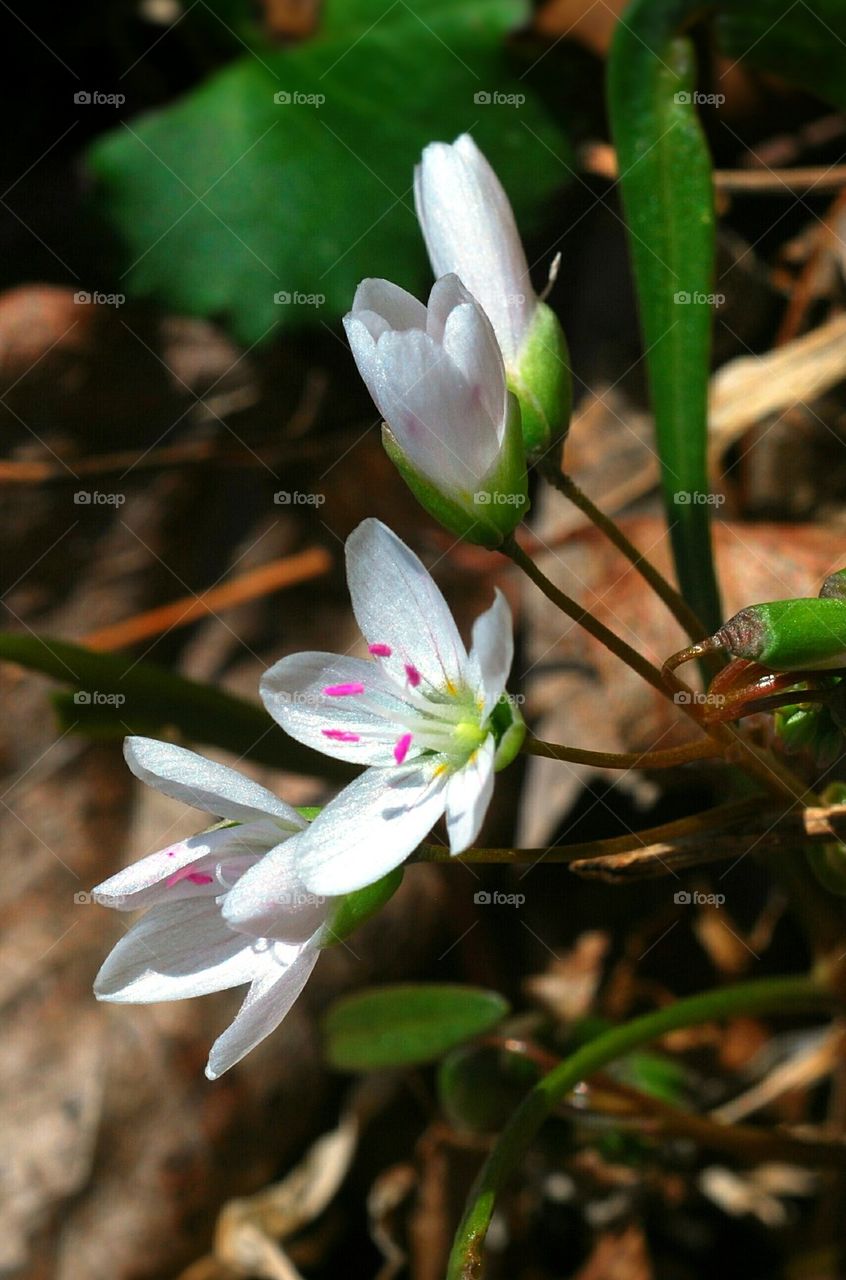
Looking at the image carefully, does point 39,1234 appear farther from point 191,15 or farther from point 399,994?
point 191,15

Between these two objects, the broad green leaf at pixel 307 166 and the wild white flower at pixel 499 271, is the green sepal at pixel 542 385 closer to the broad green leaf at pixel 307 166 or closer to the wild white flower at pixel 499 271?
the wild white flower at pixel 499 271

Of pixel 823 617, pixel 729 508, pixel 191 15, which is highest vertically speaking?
pixel 191 15

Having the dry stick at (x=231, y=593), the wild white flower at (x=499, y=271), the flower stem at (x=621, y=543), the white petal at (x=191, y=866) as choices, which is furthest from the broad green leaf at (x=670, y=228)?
the dry stick at (x=231, y=593)

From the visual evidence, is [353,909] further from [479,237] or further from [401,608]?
[479,237]

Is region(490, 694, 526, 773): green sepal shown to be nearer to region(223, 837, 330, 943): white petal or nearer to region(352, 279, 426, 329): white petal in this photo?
region(223, 837, 330, 943): white petal

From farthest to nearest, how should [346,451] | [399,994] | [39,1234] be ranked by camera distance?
[346,451] < [39,1234] < [399,994]

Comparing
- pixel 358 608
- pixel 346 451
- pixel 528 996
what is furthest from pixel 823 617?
pixel 346 451
